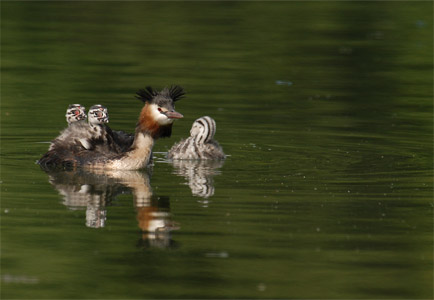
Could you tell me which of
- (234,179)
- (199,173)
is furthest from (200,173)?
(234,179)

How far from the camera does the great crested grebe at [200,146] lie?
14.2 metres

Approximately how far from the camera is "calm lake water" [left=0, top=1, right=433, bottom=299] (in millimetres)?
8688

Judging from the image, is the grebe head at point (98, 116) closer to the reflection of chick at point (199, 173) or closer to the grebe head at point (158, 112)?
the grebe head at point (158, 112)

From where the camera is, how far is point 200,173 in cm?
1316

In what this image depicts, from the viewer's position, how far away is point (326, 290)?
828 cm

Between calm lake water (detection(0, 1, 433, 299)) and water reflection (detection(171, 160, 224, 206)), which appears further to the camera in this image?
water reflection (detection(171, 160, 224, 206))

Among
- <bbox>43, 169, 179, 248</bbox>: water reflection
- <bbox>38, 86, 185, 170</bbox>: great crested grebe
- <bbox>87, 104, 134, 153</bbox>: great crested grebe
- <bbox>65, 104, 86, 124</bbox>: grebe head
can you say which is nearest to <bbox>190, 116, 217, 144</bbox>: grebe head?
<bbox>87, 104, 134, 153</bbox>: great crested grebe

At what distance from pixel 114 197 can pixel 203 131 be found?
121 inches

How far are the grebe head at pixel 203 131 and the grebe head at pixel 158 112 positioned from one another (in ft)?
3.27

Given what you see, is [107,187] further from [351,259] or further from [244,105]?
[244,105]

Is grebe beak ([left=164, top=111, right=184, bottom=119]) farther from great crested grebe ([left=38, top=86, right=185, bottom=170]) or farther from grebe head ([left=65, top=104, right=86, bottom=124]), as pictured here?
grebe head ([left=65, top=104, right=86, bottom=124])

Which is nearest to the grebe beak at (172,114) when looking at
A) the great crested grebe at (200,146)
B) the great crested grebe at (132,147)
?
the great crested grebe at (132,147)

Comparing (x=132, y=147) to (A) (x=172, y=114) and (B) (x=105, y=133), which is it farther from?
(A) (x=172, y=114)

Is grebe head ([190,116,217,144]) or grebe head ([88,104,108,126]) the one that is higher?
grebe head ([88,104,108,126])
